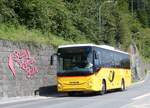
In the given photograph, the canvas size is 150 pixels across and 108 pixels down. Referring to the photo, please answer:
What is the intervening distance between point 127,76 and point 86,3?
22.7m

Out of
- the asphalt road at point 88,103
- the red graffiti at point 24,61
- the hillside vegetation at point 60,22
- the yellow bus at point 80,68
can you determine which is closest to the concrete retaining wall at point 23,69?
the red graffiti at point 24,61

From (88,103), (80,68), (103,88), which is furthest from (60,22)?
(88,103)

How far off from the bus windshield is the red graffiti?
2.06 metres

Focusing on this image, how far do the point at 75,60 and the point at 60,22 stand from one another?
1740 cm

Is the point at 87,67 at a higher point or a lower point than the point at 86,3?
lower

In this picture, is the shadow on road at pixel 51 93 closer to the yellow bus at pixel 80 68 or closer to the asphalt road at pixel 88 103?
the yellow bus at pixel 80 68

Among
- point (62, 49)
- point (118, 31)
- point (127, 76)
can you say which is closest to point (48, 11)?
point (127, 76)

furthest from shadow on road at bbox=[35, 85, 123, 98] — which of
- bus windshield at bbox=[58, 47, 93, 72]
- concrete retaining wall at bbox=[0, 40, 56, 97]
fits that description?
bus windshield at bbox=[58, 47, 93, 72]

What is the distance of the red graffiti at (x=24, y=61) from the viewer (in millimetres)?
28941

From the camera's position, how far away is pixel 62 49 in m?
30.2

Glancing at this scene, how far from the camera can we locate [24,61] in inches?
1203

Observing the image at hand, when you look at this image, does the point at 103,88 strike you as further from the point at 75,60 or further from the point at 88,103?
the point at 88,103

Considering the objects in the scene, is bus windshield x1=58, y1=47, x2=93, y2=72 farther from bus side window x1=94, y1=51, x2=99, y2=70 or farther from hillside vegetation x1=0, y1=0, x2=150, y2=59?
hillside vegetation x1=0, y1=0, x2=150, y2=59

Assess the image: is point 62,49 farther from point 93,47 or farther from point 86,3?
point 86,3
